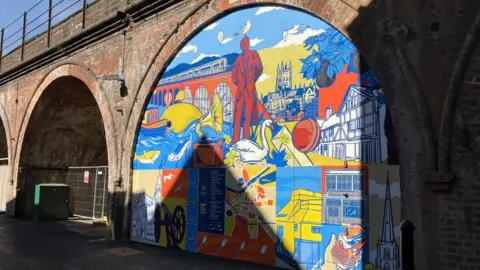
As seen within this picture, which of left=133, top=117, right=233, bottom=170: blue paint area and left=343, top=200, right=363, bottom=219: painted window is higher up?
left=133, top=117, right=233, bottom=170: blue paint area

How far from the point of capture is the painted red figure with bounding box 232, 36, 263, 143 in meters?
8.20

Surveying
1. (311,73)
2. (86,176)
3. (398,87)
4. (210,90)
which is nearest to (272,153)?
(311,73)

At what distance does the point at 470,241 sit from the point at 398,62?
8.29ft

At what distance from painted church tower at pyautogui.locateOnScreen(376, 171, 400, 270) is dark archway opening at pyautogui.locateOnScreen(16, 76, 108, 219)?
11533 millimetres

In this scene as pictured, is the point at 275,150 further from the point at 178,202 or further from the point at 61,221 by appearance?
the point at 61,221

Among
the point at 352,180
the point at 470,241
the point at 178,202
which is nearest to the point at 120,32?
the point at 178,202

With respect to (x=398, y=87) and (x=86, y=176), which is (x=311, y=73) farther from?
(x=86, y=176)

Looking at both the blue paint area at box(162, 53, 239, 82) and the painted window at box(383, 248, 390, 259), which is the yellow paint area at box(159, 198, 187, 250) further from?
the painted window at box(383, 248, 390, 259)

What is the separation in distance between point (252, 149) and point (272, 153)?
0.49 metres

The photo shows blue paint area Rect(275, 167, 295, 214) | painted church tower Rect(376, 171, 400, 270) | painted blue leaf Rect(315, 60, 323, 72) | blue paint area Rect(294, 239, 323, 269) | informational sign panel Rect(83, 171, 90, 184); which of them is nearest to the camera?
painted church tower Rect(376, 171, 400, 270)

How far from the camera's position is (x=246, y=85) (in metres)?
8.38

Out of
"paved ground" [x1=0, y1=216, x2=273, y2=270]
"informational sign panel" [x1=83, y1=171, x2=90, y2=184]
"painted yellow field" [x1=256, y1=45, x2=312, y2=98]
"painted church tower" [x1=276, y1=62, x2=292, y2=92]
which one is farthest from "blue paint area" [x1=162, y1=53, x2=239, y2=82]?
"informational sign panel" [x1=83, y1=171, x2=90, y2=184]

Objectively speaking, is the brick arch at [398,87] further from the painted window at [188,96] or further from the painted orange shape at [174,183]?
the painted orange shape at [174,183]

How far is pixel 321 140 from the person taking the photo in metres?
7.14
